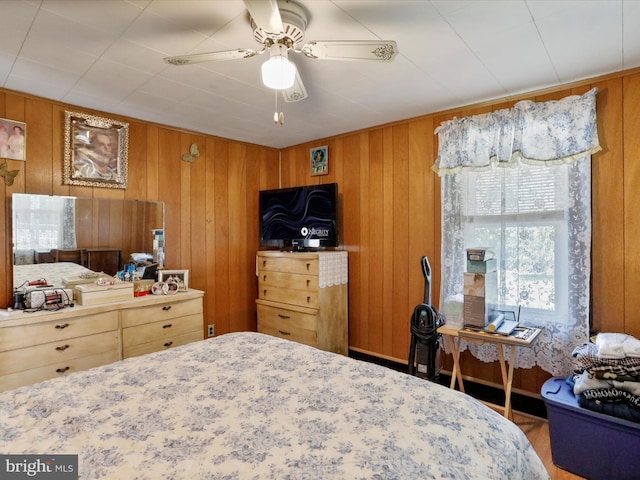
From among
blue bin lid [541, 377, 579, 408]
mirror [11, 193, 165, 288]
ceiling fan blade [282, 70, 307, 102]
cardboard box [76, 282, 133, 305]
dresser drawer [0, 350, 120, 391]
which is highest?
ceiling fan blade [282, 70, 307, 102]

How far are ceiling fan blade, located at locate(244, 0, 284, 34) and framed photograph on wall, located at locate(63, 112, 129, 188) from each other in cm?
220

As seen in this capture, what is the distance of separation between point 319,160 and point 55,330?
110 inches

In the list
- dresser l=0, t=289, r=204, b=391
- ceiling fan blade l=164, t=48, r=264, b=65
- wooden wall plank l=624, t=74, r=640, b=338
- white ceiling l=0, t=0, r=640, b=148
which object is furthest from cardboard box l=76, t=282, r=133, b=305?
wooden wall plank l=624, t=74, r=640, b=338

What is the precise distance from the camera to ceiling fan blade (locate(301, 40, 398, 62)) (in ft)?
4.98

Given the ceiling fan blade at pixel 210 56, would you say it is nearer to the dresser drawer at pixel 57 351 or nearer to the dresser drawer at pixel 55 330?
the dresser drawer at pixel 55 330

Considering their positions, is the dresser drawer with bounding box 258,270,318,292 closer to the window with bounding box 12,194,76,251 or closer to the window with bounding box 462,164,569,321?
the window with bounding box 462,164,569,321

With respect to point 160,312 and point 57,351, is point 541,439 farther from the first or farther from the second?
point 57,351

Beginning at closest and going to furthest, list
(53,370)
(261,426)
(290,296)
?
(261,426) → (53,370) → (290,296)

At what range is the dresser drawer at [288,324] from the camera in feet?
10.8

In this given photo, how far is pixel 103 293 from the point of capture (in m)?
2.65

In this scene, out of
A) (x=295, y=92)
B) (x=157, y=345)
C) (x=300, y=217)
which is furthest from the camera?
(x=300, y=217)

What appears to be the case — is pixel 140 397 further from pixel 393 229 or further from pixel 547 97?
pixel 547 97

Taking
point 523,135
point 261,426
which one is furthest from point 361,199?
point 261,426

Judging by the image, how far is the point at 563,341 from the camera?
2389mm
